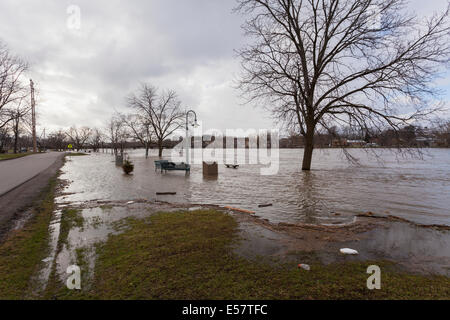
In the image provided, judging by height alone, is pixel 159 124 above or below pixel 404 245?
above

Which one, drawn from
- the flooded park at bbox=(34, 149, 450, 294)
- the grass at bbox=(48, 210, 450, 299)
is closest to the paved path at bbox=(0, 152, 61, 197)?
the flooded park at bbox=(34, 149, 450, 294)

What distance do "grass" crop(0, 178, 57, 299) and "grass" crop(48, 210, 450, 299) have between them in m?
0.54

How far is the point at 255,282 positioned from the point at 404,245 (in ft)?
10.5

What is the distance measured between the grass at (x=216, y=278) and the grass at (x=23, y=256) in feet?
1.78

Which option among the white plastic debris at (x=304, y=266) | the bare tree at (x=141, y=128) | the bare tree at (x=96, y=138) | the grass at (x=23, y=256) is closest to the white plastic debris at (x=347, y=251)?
the white plastic debris at (x=304, y=266)

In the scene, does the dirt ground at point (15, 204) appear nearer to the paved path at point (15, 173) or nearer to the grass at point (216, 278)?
the paved path at point (15, 173)

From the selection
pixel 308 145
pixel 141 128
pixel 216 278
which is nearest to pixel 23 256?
pixel 216 278

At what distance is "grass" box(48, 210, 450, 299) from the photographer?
2584mm

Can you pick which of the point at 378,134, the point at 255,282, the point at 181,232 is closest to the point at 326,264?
the point at 255,282

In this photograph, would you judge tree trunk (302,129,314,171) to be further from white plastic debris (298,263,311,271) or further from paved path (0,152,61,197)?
paved path (0,152,61,197)

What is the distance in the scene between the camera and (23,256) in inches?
145

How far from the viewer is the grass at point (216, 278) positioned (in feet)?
8.48

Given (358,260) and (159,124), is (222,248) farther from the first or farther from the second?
(159,124)
